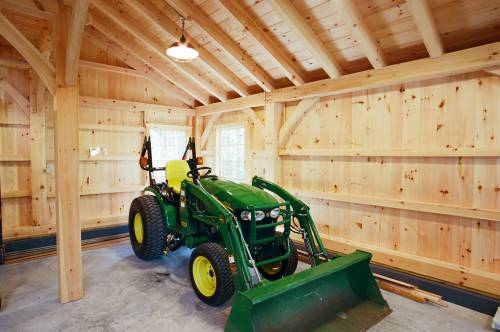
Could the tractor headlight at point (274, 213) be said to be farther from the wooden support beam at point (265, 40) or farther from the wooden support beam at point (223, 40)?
the wooden support beam at point (223, 40)

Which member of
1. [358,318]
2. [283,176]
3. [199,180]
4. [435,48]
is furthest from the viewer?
[283,176]

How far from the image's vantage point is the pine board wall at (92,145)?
4.11 metres

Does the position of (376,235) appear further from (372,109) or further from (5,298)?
(5,298)

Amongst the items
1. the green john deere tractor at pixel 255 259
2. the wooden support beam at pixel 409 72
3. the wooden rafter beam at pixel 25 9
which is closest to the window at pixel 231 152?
the wooden support beam at pixel 409 72

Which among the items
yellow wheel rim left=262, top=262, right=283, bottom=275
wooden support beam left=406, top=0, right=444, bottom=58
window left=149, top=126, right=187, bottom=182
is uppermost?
wooden support beam left=406, top=0, right=444, bottom=58

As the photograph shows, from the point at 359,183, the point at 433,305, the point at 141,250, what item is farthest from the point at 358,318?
the point at 141,250

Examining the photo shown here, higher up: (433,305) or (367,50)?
(367,50)

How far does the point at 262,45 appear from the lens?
346cm

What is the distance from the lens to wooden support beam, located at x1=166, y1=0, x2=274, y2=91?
330 cm

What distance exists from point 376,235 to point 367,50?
198cm

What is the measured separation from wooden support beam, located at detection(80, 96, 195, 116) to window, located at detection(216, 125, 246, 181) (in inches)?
29.6

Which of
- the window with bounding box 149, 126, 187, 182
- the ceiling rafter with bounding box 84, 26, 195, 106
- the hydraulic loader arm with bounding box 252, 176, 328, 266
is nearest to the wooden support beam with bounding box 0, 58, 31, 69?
the ceiling rafter with bounding box 84, 26, 195, 106

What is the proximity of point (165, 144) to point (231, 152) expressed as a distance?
1.21 metres

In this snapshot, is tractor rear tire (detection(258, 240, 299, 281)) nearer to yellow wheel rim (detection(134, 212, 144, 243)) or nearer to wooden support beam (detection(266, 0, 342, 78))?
yellow wheel rim (detection(134, 212, 144, 243))
